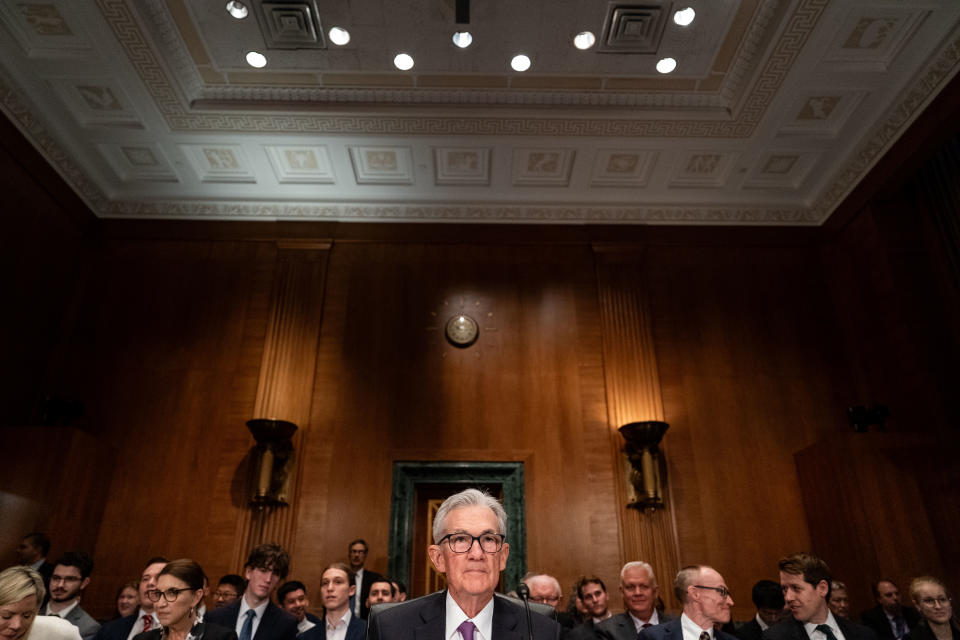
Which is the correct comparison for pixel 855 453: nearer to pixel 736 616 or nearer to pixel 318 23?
pixel 736 616

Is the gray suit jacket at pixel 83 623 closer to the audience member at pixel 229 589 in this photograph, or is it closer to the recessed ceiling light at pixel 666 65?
the audience member at pixel 229 589

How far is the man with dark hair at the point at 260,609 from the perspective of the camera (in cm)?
414

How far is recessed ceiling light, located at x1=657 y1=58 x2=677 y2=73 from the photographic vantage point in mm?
6324

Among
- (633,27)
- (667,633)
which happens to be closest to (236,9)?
(633,27)

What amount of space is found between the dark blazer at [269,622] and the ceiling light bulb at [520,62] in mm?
5194

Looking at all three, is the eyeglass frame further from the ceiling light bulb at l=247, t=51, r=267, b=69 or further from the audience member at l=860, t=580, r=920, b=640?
the ceiling light bulb at l=247, t=51, r=267, b=69

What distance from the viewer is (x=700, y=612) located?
3.00 m

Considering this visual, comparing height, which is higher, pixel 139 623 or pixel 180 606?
pixel 180 606

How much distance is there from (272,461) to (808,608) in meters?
5.05

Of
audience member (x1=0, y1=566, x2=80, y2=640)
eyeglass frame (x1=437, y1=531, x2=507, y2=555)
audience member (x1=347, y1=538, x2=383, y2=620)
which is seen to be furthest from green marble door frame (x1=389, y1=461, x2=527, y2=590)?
eyeglass frame (x1=437, y1=531, x2=507, y2=555)

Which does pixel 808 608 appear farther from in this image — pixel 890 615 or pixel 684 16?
pixel 684 16

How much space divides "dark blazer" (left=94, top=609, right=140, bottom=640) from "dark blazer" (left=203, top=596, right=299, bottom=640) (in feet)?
1.53

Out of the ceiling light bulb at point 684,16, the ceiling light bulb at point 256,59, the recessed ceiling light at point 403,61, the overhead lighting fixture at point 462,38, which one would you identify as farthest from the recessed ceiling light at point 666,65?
the ceiling light bulb at point 256,59

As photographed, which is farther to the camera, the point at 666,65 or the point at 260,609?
the point at 666,65
